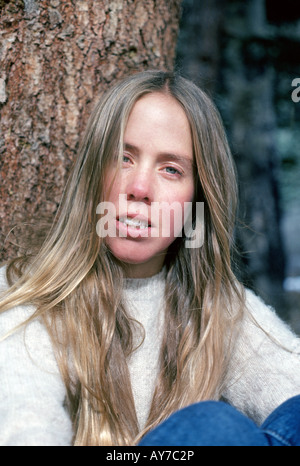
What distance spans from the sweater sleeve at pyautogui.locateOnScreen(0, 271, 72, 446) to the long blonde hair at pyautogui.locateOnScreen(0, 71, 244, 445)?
0.03m

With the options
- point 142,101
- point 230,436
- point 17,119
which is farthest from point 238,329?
point 17,119

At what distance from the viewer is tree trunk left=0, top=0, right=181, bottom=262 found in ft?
6.07

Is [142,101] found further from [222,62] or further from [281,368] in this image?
[222,62]

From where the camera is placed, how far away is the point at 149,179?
58.5 inches

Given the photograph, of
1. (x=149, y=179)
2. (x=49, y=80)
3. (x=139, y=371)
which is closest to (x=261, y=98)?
(x=49, y=80)

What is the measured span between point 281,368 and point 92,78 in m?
1.25

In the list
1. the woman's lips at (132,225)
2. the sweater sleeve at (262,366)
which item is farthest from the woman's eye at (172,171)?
the sweater sleeve at (262,366)

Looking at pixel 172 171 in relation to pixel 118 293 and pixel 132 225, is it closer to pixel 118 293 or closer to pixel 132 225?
pixel 132 225

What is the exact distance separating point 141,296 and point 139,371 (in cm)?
23

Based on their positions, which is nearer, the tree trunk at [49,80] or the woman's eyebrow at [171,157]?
the woman's eyebrow at [171,157]

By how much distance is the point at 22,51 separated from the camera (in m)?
1.86

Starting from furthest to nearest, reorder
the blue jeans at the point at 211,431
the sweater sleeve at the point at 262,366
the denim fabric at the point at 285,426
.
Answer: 1. the sweater sleeve at the point at 262,366
2. the denim fabric at the point at 285,426
3. the blue jeans at the point at 211,431

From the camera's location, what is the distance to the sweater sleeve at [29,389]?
1197 mm

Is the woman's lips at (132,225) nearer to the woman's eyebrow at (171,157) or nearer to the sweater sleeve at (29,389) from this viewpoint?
the woman's eyebrow at (171,157)
